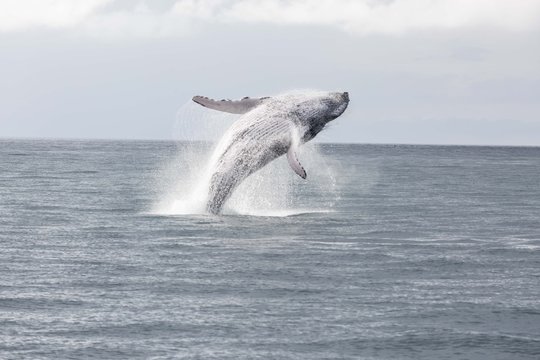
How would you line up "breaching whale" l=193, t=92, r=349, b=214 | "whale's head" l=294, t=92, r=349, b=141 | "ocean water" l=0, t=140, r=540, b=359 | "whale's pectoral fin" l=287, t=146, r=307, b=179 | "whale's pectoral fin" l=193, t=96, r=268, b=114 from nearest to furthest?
1. "ocean water" l=0, t=140, r=540, b=359
2. "whale's pectoral fin" l=287, t=146, r=307, b=179
3. "whale's pectoral fin" l=193, t=96, r=268, b=114
4. "breaching whale" l=193, t=92, r=349, b=214
5. "whale's head" l=294, t=92, r=349, b=141

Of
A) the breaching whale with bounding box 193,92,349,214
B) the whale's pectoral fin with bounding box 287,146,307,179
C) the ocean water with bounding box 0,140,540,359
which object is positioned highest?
the breaching whale with bounding box 193,92,349,214

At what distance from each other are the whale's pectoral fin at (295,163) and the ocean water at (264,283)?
1658mm

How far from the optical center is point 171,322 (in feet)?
49.7

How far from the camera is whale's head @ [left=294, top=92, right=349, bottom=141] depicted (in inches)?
1090

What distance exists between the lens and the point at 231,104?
26969 millimetres

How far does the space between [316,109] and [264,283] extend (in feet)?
32.6

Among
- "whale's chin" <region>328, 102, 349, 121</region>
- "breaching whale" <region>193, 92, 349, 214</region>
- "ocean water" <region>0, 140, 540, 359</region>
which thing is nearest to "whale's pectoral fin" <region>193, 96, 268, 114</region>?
"breaching whale" <region>193, 92, 349, 214</region>

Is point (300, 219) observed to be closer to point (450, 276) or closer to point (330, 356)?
point (450, 276)

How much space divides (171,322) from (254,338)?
1.53m

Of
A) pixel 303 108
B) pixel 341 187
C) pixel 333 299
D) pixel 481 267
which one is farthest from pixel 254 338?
pixel 341 187

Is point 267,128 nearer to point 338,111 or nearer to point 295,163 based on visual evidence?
point 295,163

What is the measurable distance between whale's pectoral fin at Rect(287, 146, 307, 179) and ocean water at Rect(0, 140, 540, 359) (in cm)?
166

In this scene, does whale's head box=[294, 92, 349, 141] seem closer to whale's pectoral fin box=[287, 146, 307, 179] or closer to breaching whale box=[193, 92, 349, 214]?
breaching whale box=[193, 92, 349, 214]

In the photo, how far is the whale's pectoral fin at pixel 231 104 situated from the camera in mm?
26688
